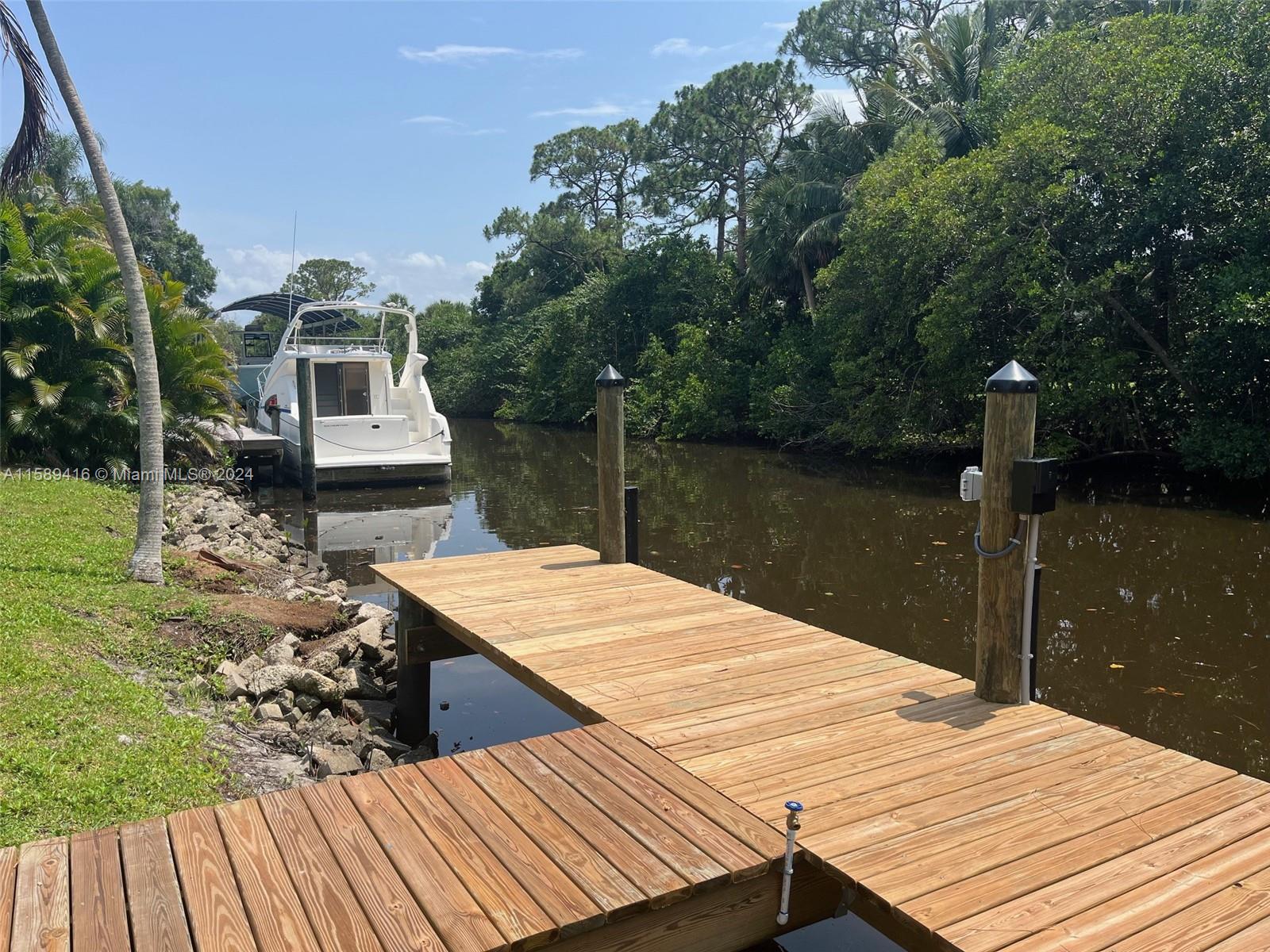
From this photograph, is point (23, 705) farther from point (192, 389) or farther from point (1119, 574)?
point (192, 389)

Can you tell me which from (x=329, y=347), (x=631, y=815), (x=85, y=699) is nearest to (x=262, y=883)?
(x=631, y=815)

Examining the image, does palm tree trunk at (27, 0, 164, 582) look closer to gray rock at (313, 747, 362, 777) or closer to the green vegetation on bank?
gray rock at (313, 747, 362, 777)

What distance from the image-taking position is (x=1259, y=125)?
1430 centimetres

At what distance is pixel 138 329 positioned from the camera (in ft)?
26.5

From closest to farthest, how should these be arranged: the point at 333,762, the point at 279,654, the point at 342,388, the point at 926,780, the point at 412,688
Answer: the point at 926,780 < the point at 333,762 < the point at 412,688 < the point at 279,654 < the point at 342,388

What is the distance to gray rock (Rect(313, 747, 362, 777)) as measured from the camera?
16.8ft

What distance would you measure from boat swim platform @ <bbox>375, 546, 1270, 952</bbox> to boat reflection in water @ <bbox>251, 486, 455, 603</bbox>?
19.7ft

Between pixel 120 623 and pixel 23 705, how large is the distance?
2032 mm

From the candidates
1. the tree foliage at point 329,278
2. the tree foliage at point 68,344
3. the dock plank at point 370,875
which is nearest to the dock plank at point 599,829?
the dock plank at point 370,875

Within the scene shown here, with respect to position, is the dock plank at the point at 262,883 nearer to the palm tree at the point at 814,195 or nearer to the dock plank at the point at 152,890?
the dock plank at the point at 152,890

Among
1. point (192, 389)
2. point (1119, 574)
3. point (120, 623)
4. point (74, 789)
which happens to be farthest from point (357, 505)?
point (74, 789)

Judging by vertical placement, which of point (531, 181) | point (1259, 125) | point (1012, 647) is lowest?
point (1012, 647)

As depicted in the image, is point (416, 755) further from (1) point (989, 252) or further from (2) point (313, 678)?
(1) point (989, 252)

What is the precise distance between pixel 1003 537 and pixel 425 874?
2752 mm
